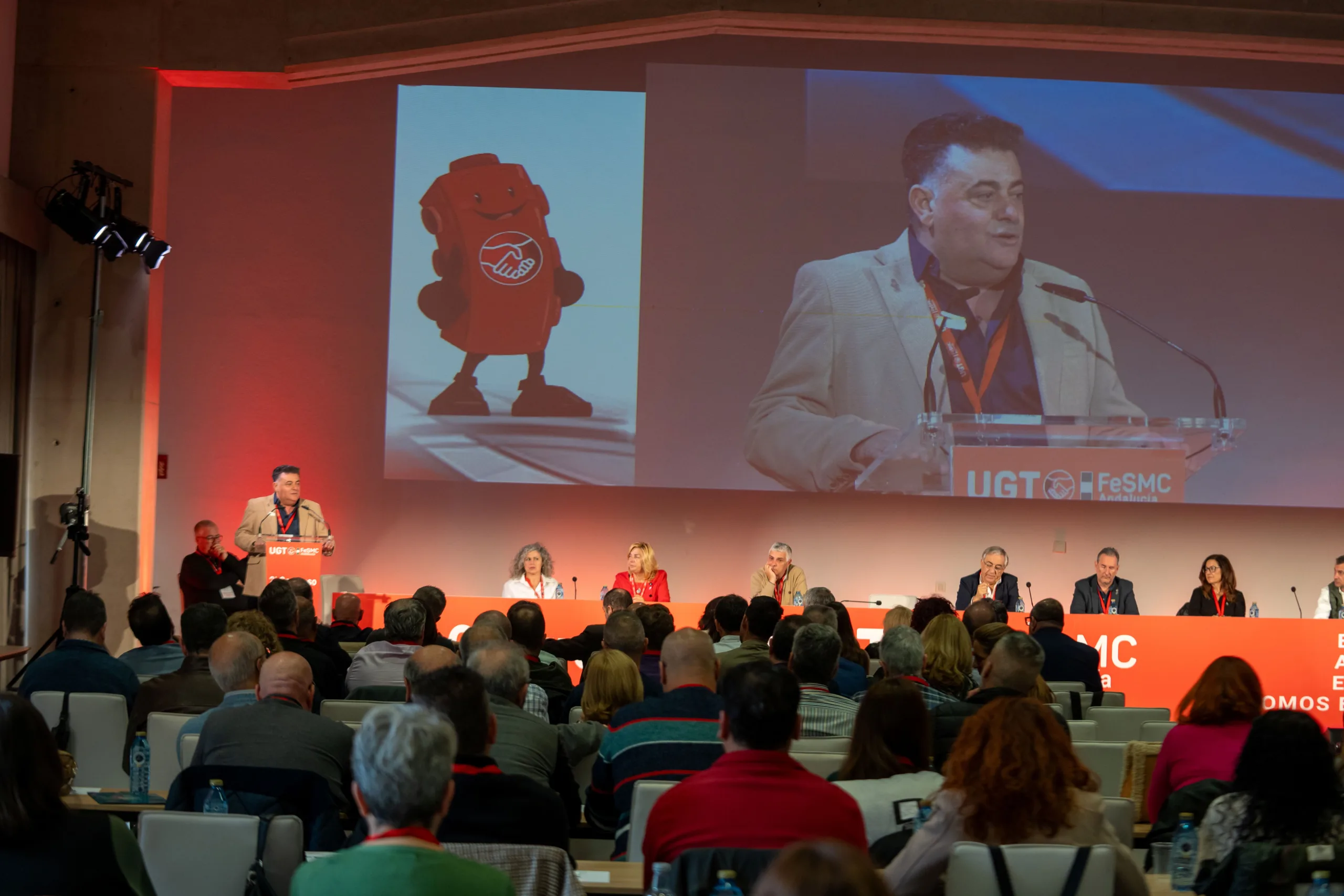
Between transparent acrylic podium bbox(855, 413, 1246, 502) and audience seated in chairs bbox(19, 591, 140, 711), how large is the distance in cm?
611

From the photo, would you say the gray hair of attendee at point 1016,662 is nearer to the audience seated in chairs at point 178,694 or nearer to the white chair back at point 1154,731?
the white chair back at point 1154,731

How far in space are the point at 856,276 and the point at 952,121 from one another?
137cm

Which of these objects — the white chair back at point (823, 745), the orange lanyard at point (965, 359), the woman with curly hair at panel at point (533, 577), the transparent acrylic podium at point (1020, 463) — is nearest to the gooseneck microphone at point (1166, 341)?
the orange lanyard at point (965, 359)

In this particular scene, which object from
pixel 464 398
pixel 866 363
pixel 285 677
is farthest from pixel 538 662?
pixel 866 363

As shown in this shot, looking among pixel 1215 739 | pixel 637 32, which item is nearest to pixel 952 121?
pixel 637 32

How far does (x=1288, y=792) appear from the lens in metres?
2.63

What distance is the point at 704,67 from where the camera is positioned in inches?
399

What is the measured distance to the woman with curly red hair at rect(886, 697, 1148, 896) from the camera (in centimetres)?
257

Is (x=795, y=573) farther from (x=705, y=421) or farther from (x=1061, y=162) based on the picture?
(x=1061, y=162)

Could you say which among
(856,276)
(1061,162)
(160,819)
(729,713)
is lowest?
(160,819)

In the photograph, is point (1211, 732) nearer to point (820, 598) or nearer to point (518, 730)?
point (518, 730)

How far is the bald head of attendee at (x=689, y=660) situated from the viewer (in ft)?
11.9

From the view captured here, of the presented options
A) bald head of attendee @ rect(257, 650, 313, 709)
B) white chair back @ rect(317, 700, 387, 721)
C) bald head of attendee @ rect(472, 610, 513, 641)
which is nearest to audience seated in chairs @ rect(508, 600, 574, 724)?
bald head of attendee @ rect(472, 610, 513, 641)

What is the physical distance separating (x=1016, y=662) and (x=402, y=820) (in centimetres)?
255
